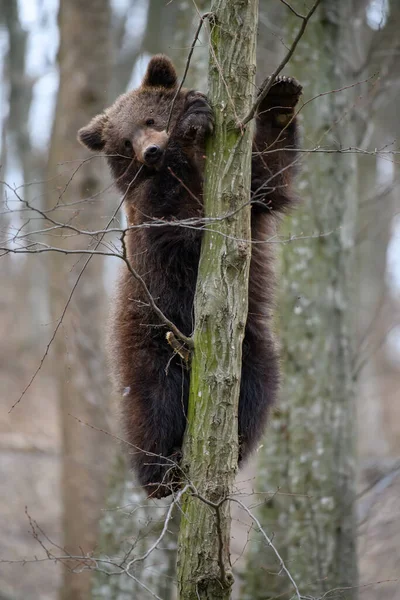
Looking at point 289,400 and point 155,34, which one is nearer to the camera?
point 289,400

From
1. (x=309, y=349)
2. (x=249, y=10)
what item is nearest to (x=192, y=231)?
(x=249, y=10)

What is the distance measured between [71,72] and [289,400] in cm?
603

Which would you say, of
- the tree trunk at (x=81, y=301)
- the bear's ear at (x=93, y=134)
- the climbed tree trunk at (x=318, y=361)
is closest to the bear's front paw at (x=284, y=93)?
the bear's ear at (x=93, y=134)

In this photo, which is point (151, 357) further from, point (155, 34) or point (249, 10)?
point (155, 34)

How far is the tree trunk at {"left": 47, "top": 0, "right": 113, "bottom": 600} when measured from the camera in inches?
384

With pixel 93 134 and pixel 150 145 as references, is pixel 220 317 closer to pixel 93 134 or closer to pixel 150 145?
pixel 150 145

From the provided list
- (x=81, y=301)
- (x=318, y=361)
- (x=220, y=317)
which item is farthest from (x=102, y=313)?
(x=220, y=317)

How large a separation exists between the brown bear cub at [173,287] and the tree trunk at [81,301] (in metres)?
4.05

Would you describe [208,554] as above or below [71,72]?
below

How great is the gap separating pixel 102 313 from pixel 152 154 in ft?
20.8

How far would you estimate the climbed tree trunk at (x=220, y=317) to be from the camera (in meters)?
3.98

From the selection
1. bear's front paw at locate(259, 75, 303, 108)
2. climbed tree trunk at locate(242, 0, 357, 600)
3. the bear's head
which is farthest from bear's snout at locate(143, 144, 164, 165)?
climbed tree trunk at locate(242, 0, 357, 600)

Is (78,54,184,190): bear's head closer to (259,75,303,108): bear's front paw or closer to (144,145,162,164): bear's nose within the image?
(144,145,162,164): bear's nose

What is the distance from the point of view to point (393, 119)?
1410 centimetres
